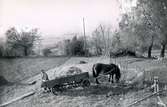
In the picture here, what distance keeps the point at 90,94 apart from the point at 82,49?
0.51m

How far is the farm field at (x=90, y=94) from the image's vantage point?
2074mm

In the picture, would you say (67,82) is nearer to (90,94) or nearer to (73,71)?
(73,71)

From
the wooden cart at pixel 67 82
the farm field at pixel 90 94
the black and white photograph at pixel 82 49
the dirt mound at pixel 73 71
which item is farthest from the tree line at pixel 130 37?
the wooden cart at pixel 67 82

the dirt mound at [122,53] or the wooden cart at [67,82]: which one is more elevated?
the dirt mound at [122,53]

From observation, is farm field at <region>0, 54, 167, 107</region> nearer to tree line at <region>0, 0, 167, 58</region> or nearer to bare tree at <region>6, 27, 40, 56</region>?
tree line at <region>0, 0, 167, 58</region>

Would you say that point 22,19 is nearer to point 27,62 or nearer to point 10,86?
point 27,62

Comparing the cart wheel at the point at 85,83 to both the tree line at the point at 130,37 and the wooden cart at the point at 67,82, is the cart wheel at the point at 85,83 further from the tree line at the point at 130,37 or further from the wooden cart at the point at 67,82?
the tree line at the point at 130,37

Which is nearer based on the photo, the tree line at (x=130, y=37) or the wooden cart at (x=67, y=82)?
the tree line at (x=130, y=37)

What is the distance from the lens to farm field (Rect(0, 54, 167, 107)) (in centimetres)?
207

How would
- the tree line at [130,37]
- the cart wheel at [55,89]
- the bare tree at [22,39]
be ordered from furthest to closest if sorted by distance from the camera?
the cart wheel at [55,89], the tree line at [130,37], the bare tree at [22,39]

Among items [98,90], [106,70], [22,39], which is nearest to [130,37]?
[106,70]

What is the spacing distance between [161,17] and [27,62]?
59.6 inches

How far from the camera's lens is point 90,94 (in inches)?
88.9

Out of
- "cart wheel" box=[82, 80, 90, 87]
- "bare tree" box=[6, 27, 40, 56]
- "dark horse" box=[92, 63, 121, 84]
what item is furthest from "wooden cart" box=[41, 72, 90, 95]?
"bare tree" box=[6, 27, 40, 56]
